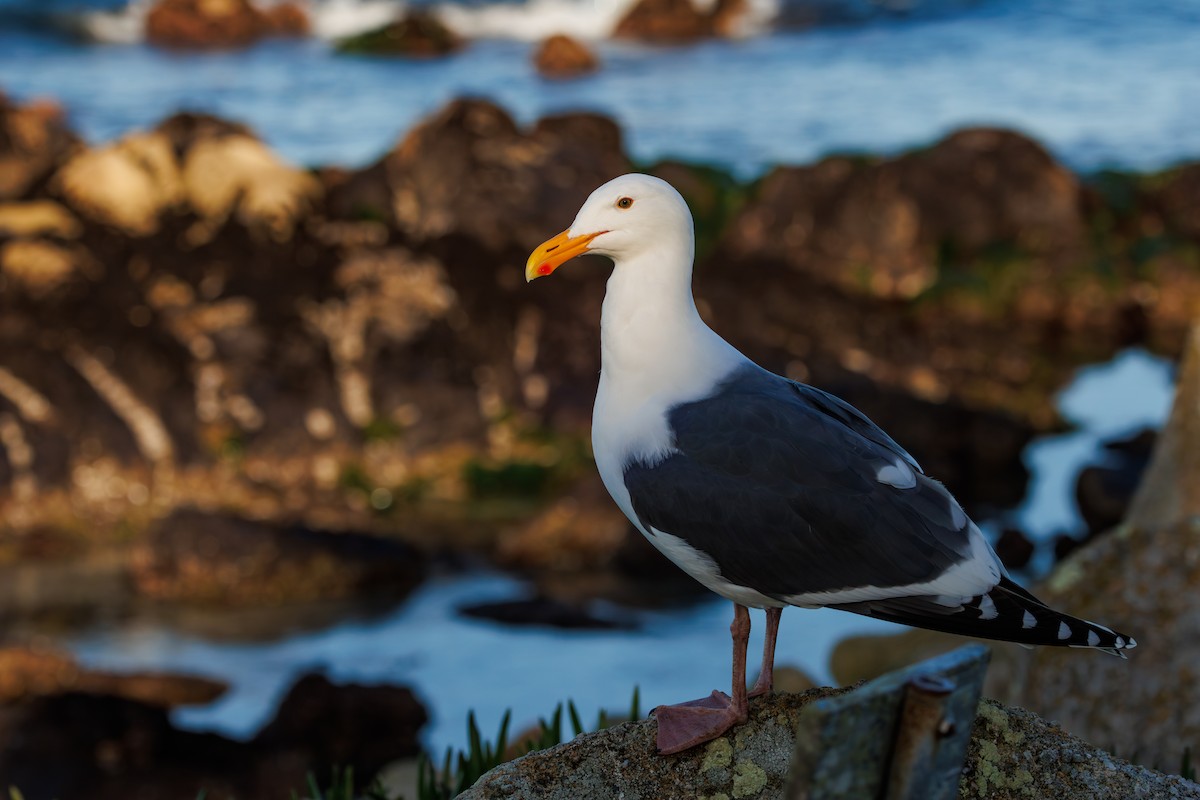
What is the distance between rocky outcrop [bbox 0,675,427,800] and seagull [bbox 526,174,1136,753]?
18.1 feet

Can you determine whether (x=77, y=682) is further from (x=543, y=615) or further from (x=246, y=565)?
(x=543, y=615)

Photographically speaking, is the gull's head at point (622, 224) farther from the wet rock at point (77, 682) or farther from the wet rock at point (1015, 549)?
the wet rock at point (1015, 549)

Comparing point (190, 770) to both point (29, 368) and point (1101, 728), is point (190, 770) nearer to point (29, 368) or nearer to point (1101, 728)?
point (1101, 728)

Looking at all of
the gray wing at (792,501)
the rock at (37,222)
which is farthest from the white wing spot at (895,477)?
the rock at (37,222)

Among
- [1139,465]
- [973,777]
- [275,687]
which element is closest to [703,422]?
[973,777]

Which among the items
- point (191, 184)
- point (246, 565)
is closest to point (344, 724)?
point (246, 565)

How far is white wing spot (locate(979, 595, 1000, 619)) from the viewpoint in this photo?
372 centimetres

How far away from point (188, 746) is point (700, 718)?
256 inches

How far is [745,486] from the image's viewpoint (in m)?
4.01

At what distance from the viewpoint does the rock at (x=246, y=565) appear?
1299 centimetres

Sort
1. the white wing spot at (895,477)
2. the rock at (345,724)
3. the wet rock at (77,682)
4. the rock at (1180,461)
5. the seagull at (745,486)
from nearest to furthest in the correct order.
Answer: the seagull at (745,486) < the white wing spot at (895,477) < the rock at (1180,461) < the rock at (345,724) < the wet rock at (77,682)

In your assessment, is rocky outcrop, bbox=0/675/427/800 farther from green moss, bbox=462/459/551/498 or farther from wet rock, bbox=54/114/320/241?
wet rock, bbox=54/114/320/241

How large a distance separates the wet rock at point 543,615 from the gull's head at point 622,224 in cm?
852

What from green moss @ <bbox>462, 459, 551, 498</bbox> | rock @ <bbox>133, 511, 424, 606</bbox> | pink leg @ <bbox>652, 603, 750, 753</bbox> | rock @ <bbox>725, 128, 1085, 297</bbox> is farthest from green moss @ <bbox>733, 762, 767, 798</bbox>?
rock @ <bbox>725, 128, 1085, 297</bbox>
